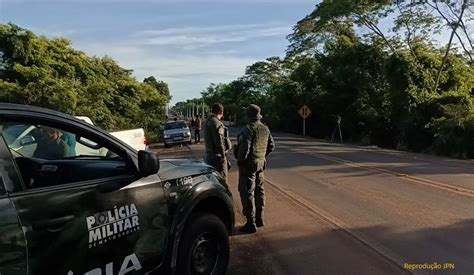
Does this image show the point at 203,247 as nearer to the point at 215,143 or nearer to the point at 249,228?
the point at 249,228

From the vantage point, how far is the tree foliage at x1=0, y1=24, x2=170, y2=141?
22406 millimetres

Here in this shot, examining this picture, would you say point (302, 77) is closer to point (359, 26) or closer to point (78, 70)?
point (359, 26)

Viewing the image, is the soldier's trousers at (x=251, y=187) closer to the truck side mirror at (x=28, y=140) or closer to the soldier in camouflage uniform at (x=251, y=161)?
the soldier in camouflage uniform at (x=251, y=161)

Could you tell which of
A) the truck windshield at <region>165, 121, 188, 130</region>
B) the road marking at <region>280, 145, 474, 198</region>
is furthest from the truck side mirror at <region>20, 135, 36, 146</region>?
the truck windshield at <region>165, 121, 188, 130</region>

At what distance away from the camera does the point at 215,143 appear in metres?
8.84

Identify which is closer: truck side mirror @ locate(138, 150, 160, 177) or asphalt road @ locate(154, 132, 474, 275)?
truck side mirror @ locate(138, 150, 160, 177)

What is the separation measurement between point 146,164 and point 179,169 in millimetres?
923

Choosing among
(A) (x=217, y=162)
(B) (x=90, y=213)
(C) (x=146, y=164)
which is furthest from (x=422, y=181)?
(B) (x=90, y=213)

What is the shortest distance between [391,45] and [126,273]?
42584 millimetres

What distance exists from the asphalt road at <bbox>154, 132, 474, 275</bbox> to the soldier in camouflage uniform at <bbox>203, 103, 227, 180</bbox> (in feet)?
4.04

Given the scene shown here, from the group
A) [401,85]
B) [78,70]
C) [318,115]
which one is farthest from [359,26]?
[78,70]

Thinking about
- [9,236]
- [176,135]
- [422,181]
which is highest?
[9,236]

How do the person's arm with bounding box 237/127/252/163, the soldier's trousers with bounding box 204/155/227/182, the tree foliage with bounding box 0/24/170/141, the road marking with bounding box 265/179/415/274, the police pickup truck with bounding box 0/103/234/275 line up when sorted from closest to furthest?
the police pickup truck with bounding box 0/103/234/275 → the road marking with bounding box 265/179/415/274 → the person's arm with bounding box 237/127/252/163 → the soldier's trousers with bounding box 204/155/227/182 → the tree foliage with bounding box 0/24/170/141

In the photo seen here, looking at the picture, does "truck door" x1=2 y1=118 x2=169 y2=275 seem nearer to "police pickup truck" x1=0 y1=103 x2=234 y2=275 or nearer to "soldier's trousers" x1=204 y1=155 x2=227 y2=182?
"police pickup truck" x1=0 y1=103 x2=234 y2=275
